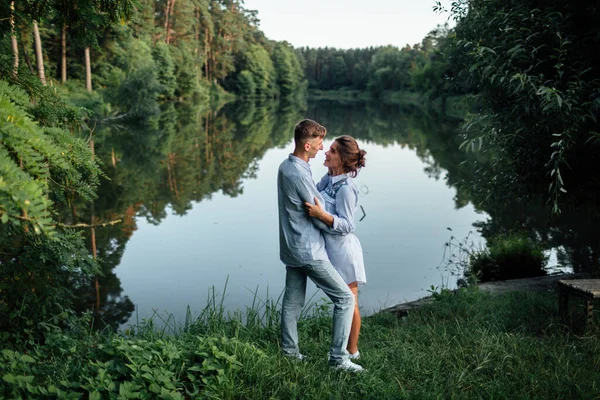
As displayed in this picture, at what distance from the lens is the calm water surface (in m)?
8.50

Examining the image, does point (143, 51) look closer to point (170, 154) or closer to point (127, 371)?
point (170, 154)

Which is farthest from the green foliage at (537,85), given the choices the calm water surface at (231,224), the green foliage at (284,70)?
the green foliage at (284,70)

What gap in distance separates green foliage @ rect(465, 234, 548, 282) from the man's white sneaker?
507cm

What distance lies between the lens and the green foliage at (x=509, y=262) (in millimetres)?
8758

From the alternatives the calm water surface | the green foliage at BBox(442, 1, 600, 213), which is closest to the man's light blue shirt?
the calm water surface

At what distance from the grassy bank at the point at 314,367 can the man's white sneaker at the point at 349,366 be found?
50mm

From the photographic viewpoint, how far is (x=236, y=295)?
819 centimetres

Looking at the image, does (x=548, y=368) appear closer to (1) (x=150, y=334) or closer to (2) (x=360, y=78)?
(1) (x=150, y=334)

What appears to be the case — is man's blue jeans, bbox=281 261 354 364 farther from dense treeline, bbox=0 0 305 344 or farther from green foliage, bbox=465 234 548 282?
green foliage, bbox=465 234 548 282

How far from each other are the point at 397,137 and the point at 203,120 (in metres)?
13.2

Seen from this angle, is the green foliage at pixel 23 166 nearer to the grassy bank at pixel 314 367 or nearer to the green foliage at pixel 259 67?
the grassy bank at pixel 314 367

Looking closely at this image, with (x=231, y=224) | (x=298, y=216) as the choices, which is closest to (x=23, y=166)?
(x=298, y=216)

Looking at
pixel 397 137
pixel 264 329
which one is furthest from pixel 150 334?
pixel 397 137

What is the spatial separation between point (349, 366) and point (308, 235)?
1.00 meters
